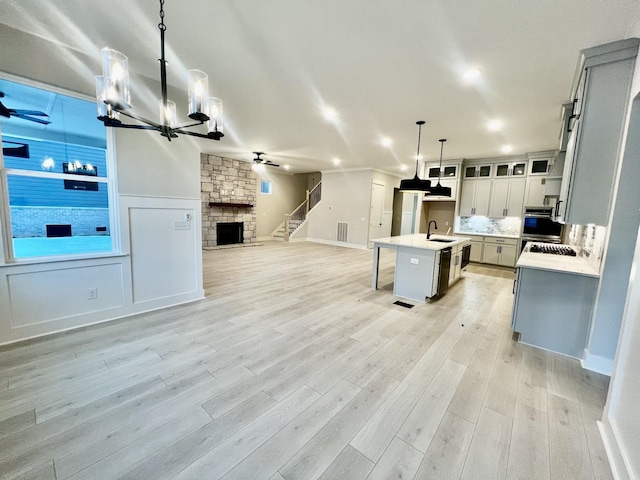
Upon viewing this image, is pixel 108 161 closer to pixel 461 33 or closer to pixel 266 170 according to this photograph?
pixel 461 33

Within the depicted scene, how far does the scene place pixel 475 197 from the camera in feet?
22.5

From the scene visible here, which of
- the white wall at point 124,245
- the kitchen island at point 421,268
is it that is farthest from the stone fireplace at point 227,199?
the kitchen island at point 421,268

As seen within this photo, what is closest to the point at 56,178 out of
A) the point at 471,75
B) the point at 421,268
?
the point at 471,75

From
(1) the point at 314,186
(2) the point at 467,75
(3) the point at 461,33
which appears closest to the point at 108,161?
(3) the point at 461,33

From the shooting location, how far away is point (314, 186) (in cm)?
1229

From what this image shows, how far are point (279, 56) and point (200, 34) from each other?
0.71m

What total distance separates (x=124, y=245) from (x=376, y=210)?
7.60 meters

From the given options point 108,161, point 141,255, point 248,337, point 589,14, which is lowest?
point 248,337

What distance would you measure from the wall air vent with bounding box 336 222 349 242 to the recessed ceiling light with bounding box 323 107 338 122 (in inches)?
211

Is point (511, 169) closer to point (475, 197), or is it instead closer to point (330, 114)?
point (475, 197)

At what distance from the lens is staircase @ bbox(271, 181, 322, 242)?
34.1 feet

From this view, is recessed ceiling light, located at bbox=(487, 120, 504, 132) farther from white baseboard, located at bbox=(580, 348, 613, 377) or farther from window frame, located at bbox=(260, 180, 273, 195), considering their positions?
window frame, located at bbox=(260, 180, 273, 195)

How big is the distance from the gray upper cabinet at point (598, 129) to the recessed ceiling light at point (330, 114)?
8.93 ft

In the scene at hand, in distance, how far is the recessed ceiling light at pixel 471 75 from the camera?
106 inches
